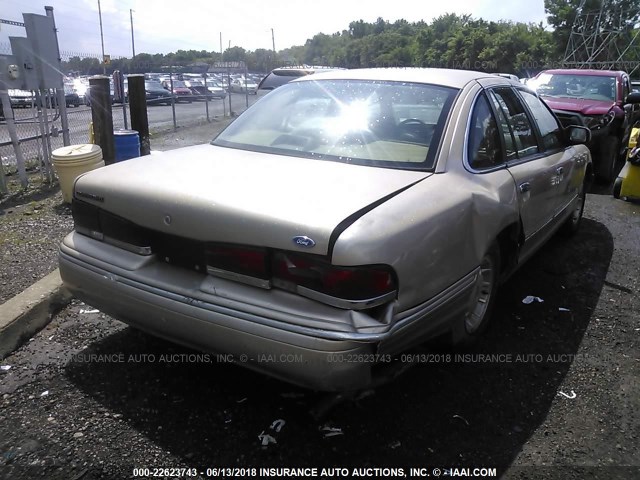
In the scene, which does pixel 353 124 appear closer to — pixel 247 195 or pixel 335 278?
pixel 247 195

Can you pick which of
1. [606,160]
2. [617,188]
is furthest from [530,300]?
[606,160]

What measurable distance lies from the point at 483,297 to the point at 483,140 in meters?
0.99

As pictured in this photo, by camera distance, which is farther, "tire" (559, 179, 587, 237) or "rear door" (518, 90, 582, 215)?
"tire" (559, 179, 587, 237)

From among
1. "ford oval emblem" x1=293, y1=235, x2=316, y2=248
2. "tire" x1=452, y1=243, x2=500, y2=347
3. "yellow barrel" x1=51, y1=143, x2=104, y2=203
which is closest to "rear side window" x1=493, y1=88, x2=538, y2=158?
"tire" x1=452, y1=243, x2=500, y2=347

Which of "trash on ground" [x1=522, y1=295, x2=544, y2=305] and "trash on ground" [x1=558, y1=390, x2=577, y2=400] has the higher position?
"trash on ground" [x1=522, y1=295, x2=544, y2=305]

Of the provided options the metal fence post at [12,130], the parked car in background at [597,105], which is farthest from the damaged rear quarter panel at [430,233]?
the parked car in background at [597,105]

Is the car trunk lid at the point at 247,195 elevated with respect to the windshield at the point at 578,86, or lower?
lower

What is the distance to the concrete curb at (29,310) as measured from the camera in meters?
3.17

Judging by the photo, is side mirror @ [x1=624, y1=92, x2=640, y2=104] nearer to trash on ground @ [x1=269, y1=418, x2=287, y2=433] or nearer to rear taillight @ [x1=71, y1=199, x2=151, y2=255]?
trash on ground @ [x1=269, y1=418, x2=287, y2=433]

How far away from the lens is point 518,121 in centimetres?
387

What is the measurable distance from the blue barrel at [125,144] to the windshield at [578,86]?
7.14 metres

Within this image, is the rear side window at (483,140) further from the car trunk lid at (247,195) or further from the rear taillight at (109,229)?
the rear taillight at (109,229)

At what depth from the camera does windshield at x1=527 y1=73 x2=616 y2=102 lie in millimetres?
9313

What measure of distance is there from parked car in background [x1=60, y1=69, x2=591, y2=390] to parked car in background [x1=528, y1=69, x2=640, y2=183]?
17.8 ft
